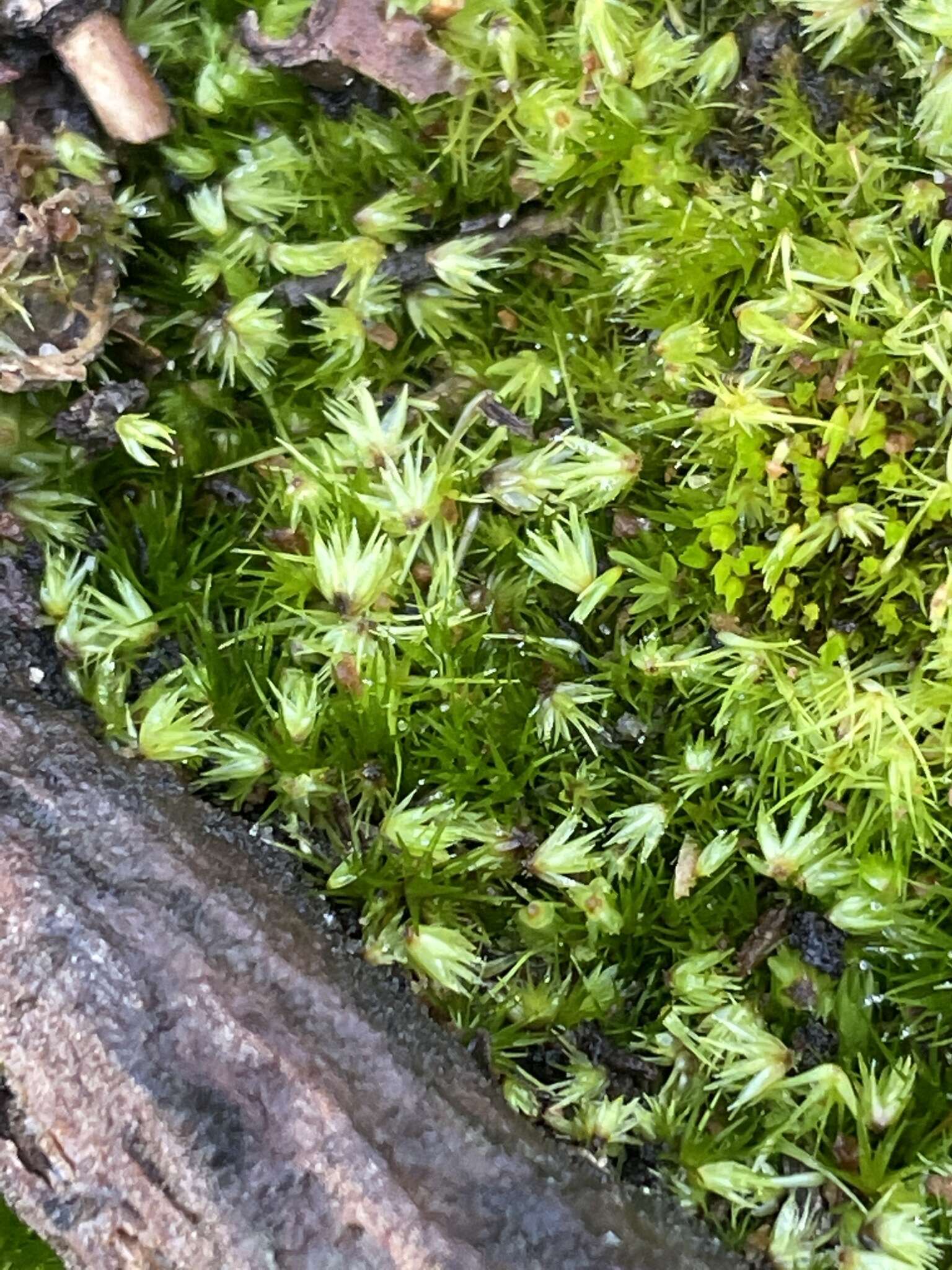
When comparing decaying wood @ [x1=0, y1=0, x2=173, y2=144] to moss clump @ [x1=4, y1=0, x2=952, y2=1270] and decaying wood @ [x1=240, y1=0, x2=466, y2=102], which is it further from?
decaying wood @ [x1=240, y1=0, x2=466, y2=102]

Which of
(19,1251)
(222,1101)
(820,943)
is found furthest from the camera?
(19,1251)

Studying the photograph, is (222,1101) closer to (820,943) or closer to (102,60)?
(820,943)

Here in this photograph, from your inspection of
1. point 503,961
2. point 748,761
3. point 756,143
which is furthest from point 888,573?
point 503,961

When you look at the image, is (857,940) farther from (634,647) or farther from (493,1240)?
(493,1240)

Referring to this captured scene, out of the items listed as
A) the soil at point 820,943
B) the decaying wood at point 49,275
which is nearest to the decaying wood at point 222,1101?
the soil at point 820,943

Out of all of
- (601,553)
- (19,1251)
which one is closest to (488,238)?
(601,553)

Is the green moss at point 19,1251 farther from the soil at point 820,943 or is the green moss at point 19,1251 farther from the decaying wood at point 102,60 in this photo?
the decaying wood at point 102,60

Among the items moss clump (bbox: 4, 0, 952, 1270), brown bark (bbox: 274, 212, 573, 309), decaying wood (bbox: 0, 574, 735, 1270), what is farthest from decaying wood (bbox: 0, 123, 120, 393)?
decaying wood (bbox: 0, 574, 735, 1270)
